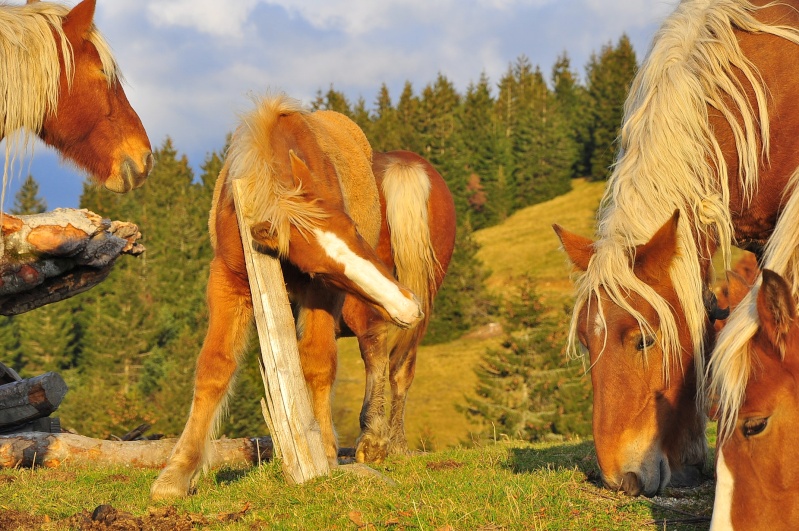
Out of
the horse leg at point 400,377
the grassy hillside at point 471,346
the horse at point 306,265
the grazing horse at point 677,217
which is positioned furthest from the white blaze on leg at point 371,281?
the grassy hillside at point 471,346

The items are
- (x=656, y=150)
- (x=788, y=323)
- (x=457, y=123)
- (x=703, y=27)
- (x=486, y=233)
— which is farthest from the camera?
(x=457, y=123)

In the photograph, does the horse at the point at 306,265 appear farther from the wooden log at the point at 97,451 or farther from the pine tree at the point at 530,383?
the pine tree at the point at 530,383

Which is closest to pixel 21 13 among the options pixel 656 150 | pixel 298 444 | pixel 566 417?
pixel 298 444

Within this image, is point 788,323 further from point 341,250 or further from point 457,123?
Result: point 457,123

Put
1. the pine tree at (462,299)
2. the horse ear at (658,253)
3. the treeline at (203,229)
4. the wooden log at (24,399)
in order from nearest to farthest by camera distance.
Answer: the horse ear at (658,253) < the wooden log at (24,399) < the treeline at (203,229) < the pine tree at (462,299)

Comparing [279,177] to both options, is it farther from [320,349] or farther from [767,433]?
[767,433]

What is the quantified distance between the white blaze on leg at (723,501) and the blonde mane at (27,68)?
4.50 m

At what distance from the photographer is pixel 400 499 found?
15.1ft

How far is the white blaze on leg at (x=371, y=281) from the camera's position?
4844 mm

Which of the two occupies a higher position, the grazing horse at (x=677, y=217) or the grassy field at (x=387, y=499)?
the grazing horse at (x=677, y=217)

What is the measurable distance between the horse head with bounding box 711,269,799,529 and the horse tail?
5.05m

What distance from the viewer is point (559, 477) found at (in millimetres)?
5129

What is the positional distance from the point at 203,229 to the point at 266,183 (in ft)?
201

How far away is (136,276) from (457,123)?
40653 millimetres
